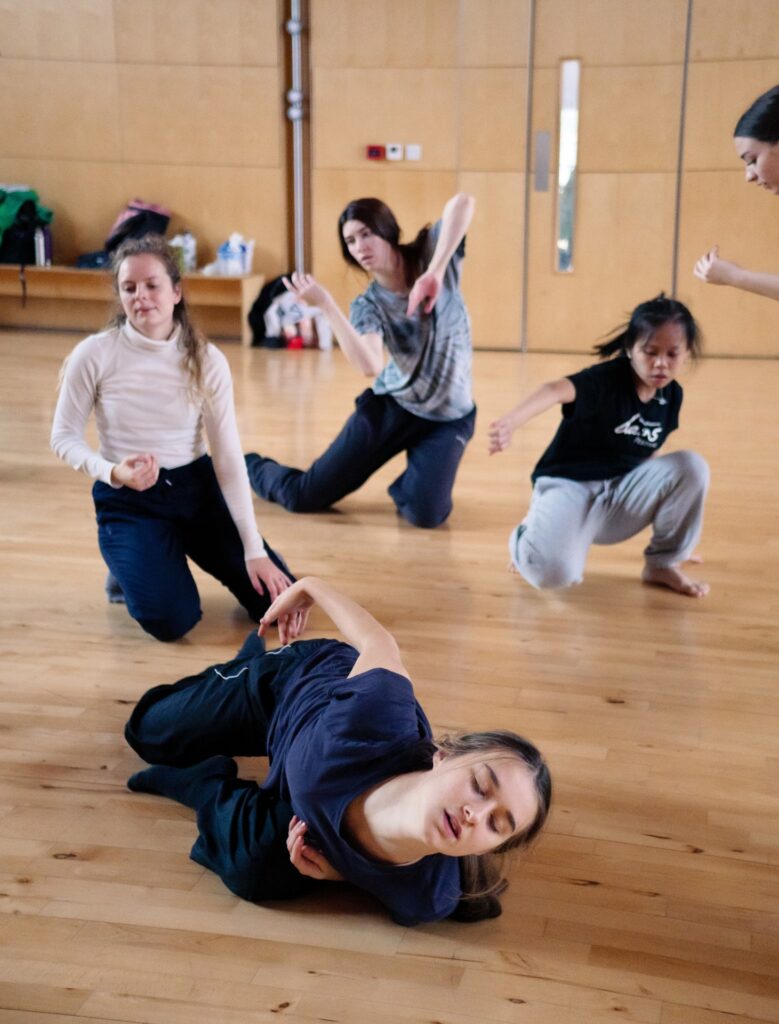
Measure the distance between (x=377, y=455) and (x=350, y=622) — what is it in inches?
72.7

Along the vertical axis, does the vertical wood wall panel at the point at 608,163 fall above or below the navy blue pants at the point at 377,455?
above

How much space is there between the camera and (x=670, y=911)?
1.62m

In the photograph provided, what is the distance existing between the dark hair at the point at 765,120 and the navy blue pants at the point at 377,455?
4.72ft

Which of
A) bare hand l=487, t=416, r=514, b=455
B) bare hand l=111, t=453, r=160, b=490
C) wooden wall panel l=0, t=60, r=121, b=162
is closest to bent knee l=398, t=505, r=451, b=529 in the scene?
bare hand l=487, t=416, r=514, b=455

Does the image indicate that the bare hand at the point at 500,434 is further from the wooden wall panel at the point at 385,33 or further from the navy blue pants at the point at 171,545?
the wooden wall panel at the point at 385,33

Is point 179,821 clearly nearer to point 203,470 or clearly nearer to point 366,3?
point 203,470

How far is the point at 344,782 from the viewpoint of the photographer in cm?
153

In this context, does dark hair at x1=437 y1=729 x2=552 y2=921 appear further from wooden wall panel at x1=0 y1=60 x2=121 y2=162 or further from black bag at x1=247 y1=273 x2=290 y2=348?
wooden wall panel at x1=0 y1=60 x2=121 y2=162

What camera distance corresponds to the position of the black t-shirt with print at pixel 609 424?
284 centimetres

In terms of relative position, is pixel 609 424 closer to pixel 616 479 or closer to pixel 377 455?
pixel 616 479

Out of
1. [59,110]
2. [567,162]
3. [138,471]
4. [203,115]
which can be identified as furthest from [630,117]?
[138,471]

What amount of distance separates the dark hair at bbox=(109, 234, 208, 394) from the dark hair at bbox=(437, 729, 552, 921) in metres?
1.37

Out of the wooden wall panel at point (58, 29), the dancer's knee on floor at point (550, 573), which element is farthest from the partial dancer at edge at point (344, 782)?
the wooden wall panel at point (58, 29)

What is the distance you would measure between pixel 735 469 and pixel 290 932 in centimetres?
297
